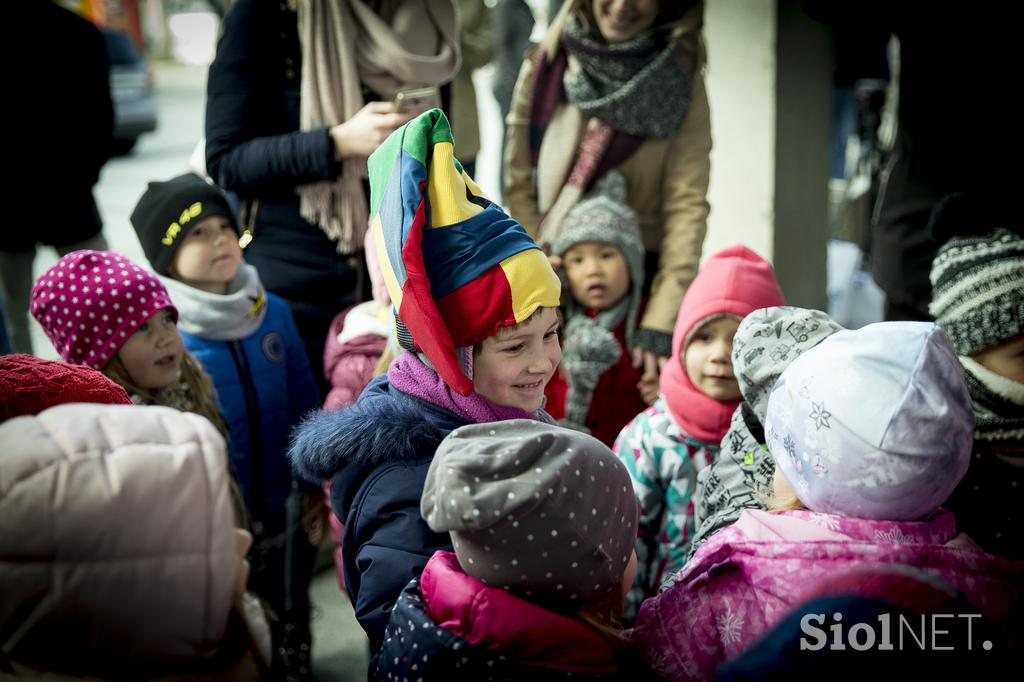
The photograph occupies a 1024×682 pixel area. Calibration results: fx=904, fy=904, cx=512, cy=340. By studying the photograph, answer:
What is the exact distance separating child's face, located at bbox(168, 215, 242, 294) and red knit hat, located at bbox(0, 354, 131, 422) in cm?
83

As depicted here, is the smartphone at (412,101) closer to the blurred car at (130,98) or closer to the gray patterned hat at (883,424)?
the gray patterned hat at (883,424)

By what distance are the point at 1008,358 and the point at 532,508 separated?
1436mm

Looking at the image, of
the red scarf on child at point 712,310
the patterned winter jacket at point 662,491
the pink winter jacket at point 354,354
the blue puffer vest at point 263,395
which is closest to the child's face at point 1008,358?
the red scarf on child at point 712,310

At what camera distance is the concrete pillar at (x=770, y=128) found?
3.74 meters

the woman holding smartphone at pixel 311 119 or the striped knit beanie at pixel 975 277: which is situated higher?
the woman holding smartphone at pixel 311 119

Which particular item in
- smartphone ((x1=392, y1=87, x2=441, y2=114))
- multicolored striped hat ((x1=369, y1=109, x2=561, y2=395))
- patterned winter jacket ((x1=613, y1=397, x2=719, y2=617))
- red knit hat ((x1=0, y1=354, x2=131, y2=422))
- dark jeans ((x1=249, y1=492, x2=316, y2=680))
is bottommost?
dark jeans ((x1=249, y1=492, x2=316, y2=680))

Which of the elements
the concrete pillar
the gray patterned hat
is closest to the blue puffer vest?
the gray patterned hat

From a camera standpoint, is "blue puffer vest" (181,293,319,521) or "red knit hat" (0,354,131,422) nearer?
"red knit hat" (0,354,131,422)

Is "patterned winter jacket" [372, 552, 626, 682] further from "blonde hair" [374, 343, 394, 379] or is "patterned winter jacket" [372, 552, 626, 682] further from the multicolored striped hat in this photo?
"blonde hair" [374, 343, 394, 379]

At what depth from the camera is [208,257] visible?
7.89 ft

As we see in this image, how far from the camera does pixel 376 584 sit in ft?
4.75

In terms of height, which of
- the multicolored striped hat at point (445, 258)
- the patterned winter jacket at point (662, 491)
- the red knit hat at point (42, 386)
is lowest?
the patterned winter jacket at point (662, 491)

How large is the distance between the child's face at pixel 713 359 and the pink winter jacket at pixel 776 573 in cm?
78

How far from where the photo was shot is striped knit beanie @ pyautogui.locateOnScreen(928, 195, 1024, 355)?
6.72 feet
